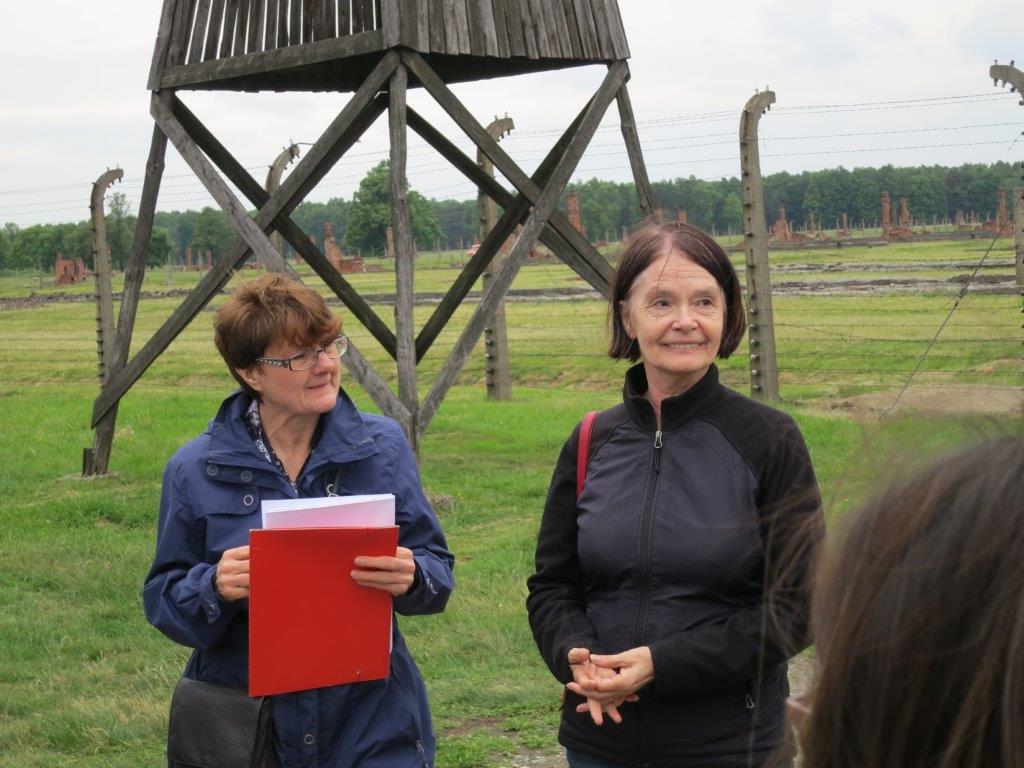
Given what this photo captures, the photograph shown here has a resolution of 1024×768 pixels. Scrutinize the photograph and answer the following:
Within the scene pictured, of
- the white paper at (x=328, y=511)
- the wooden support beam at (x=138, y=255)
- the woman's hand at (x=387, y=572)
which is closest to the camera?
the white paper at (x=328, y=511)

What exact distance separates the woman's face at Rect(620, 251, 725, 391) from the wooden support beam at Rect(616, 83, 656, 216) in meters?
6.51

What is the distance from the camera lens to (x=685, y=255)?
3.29 meters

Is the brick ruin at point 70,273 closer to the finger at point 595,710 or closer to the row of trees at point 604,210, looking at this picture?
the row of trees at point 604,210

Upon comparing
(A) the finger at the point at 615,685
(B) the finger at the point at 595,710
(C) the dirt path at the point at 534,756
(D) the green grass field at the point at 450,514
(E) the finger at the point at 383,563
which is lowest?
(C) the dirt path at the point at 534,756

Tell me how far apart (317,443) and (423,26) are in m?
5.37

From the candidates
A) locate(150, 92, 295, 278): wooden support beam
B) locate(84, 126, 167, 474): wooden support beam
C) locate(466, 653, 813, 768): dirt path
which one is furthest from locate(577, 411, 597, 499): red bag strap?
locate(84, 126, 167, 474): wooden support beam

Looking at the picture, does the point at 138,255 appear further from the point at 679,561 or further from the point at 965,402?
the point at 965,402

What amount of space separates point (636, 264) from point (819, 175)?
33150mm

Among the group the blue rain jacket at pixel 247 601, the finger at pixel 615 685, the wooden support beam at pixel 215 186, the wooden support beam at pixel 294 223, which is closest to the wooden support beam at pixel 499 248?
the wooden support beam at pixel 294 223

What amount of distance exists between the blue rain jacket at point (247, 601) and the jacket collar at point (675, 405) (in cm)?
65

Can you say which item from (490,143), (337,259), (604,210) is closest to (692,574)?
(490,143)

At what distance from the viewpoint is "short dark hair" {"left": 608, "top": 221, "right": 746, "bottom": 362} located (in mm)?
3312

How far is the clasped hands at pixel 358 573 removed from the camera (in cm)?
323

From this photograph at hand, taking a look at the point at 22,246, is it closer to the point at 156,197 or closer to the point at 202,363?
the point at 202,363
